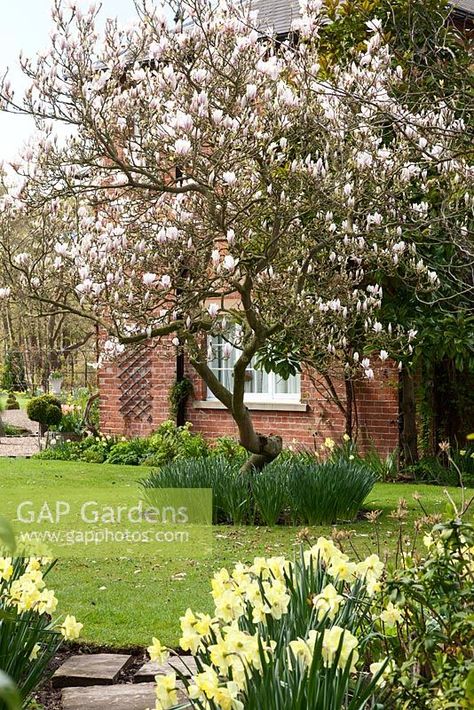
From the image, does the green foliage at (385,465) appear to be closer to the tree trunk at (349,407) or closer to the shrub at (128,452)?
the tree trunk at (349,407)

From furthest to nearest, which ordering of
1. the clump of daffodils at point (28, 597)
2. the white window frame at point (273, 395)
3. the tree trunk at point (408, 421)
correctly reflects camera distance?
the white window frame at point (273, 395) → the tree trunk at point (408, 421) → the clump of daffodils at point (28, 597)

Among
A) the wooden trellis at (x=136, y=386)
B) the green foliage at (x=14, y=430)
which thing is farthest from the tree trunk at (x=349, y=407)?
the green foliage at (x=14, y=430)

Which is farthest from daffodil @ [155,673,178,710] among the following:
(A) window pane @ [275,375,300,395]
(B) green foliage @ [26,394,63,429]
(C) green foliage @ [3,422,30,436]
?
(C) green foliage @ [3,422,30,436]

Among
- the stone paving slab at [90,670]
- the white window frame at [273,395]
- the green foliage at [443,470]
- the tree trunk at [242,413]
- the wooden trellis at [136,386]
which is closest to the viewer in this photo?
the stone paving slab at [90,670]

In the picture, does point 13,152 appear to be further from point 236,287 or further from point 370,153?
point 370,153

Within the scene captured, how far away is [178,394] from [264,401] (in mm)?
1603

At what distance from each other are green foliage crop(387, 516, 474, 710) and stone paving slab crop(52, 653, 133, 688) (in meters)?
1.75

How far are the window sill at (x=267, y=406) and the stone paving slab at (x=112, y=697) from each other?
10971mm

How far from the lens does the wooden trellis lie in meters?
16.9

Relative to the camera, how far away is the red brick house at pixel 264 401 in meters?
14.2

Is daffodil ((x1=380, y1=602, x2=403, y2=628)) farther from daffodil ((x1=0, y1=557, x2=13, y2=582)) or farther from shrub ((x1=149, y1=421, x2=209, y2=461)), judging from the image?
shrub ((x1=149, y1=421, x2=209, y2=461))

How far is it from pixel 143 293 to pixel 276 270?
199 cm

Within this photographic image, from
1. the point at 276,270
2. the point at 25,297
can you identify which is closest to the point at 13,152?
the point at 25,297

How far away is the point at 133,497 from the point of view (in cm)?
1066
